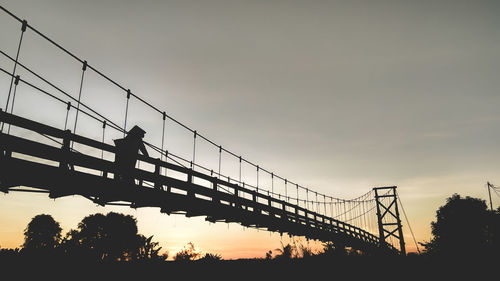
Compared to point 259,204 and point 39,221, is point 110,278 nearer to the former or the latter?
point 259,204

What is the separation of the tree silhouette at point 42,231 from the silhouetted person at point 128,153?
77389 mm

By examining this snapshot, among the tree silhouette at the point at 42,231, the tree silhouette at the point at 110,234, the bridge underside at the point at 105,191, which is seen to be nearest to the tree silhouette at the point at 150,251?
the bridge underside at the point at 105,191

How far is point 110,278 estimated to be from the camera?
8344mm

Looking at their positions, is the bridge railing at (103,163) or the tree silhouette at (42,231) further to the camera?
the tree silhouette at (42,231)

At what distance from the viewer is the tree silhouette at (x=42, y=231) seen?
71000 millimetres

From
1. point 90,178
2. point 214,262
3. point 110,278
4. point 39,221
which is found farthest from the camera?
point 39,221

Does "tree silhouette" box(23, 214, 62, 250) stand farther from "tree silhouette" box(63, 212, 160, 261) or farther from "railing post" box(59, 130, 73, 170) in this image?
"railing post" box(59, 130, 73, 170)

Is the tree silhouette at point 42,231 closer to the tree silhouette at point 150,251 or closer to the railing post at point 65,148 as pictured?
the tree silhouette at point 150,251

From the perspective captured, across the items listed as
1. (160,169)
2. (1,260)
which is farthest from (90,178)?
(1,260)

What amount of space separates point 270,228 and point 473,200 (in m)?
66.5

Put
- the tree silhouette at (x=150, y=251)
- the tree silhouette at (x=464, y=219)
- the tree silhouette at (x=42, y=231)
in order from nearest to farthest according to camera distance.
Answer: the tree silhouette at (x=150, y=251) → the tree silhouette at (x=464, y=219) → the tree silhouette at (x=42, y=231)

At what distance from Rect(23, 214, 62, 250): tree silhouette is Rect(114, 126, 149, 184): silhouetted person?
254 ft

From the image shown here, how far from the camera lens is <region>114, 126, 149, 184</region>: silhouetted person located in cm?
812

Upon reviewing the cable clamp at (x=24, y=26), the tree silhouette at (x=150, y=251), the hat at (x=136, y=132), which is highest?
the cable clamp at (x=24, y=26)
